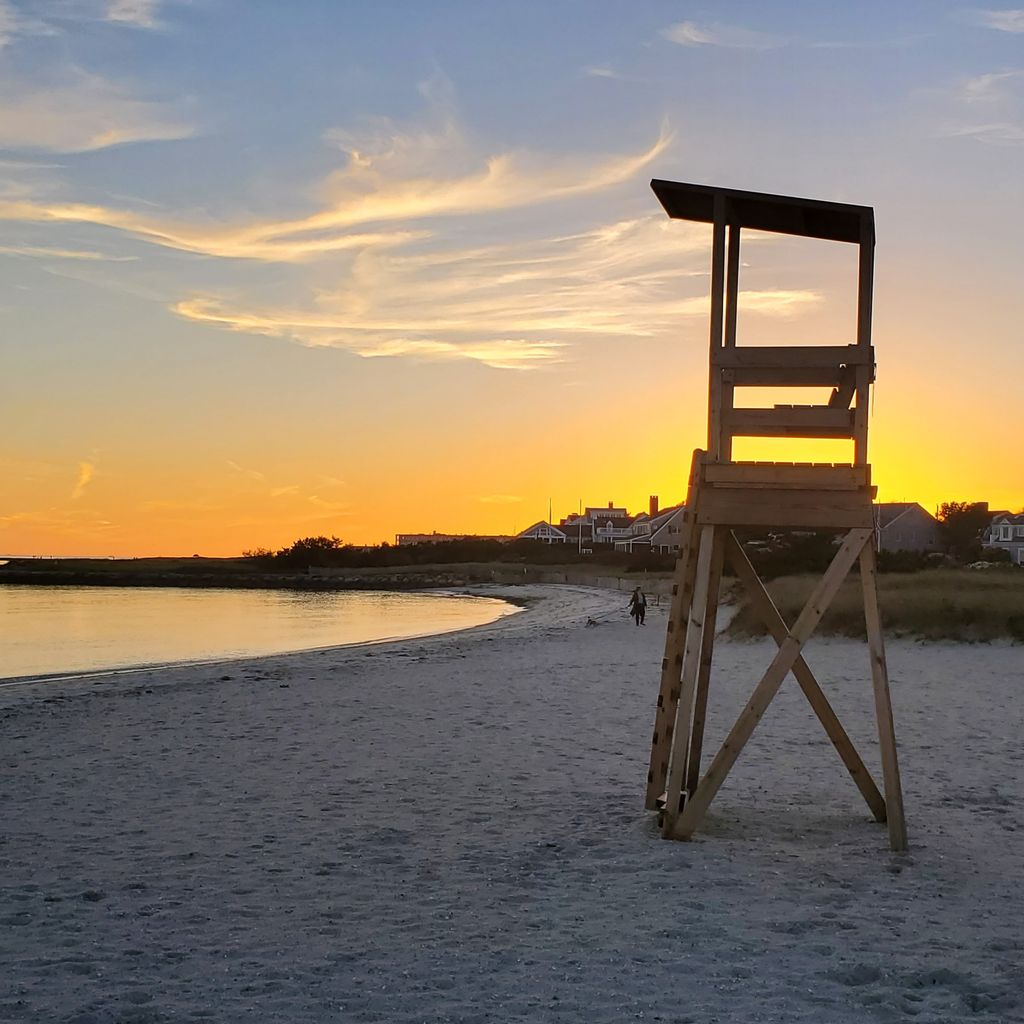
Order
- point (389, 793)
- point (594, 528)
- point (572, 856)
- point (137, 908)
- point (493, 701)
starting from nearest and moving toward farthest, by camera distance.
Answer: point (137, 908) < point (572, 856) < point (389, 793) < point (493, 701) < point (594, 528)

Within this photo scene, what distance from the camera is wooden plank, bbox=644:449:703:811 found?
7.50 m

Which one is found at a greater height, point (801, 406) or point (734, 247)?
point (734, 247)

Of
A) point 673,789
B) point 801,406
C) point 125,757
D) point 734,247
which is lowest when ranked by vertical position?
point 125,757

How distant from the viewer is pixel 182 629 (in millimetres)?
46188

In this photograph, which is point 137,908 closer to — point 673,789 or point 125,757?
point 673,789

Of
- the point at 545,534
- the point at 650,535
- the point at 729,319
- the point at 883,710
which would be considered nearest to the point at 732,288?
the point at 729,319

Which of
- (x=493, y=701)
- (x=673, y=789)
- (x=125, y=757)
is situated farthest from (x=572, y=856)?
(x=493, y=701)

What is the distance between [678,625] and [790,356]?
1.97 m

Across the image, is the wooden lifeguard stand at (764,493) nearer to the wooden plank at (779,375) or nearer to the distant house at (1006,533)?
the wooden plank at (779,375)

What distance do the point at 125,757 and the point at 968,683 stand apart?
1174cm

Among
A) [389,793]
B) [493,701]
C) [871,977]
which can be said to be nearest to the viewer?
[871,977]

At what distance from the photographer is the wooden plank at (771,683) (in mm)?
7082

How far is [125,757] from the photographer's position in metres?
11.0

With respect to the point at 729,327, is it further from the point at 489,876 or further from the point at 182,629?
the point at 182,629
